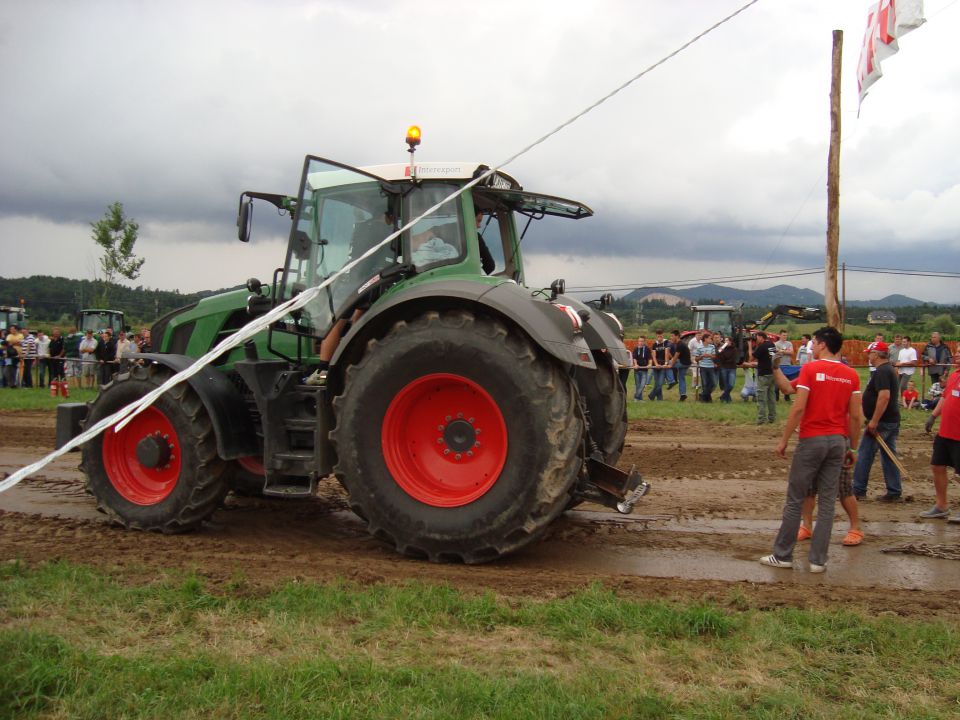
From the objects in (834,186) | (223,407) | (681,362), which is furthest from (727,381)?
(223,407)

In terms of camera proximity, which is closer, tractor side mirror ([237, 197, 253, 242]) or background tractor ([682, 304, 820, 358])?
tractor side mirror ([237, 197, 253, 242])

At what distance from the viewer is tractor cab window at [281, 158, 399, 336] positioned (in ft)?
19.8

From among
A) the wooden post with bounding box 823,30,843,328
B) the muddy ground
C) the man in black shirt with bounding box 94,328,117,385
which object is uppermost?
the wooden post with bounding box 823,30,843,328

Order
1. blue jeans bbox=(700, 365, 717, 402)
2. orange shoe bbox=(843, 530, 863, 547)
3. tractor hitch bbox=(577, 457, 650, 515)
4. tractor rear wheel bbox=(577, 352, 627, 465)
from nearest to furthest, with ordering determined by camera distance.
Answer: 1. tractor hitch bbox=(577, 457, 650, 515)
2. orange shoe bbox=(843, 530, 863, 547)
3. tractor rear wheel bbox=(577, 352, 627, 465)
4. blue jeans bbox=(700, 365, 717, 402)

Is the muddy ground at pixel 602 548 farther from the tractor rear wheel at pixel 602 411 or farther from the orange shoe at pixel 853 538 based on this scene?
the tractor rear wheel at pixel 602 411

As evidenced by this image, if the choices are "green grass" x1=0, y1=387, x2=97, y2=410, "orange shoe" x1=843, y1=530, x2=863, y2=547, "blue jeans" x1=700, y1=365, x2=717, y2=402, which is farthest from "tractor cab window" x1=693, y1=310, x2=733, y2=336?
"orange shoe" x1=843, y1=530, x2=863, y2=547

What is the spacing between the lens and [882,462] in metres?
8.30

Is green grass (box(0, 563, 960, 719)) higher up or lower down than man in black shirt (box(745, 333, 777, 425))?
lower down

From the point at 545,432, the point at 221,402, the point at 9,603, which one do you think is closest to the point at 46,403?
the point at 221,402

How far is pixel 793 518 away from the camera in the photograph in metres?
5.75

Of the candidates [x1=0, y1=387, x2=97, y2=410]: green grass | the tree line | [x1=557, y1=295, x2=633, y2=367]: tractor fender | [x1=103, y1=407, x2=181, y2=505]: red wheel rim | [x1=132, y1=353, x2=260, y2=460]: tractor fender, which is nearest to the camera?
[x1=132, y1=353, x2=260, y2=460]: tractor fender

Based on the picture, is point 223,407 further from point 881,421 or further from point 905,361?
point 905,361

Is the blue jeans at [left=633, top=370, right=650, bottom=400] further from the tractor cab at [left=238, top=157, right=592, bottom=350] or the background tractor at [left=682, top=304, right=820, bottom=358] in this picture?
the tractor cab at [left=238, top=157, right=592, bottom=350]

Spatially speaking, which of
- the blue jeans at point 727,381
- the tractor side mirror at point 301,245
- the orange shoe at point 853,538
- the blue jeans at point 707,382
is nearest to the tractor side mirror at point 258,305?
the tractor side mirror at point 301,245
